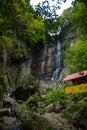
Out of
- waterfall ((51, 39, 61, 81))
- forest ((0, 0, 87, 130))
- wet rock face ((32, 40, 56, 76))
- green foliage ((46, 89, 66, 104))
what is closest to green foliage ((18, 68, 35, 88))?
forest ((0, 0, 87, 130))

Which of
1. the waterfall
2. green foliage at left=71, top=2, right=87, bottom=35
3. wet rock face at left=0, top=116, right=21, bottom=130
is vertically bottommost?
wet rock face at left=0, top=116, right=21, bottom=130

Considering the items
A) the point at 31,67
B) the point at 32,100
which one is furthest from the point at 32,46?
the point at 32,100

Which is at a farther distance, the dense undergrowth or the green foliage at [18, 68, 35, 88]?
the green foliage at [18, 68, 35, 88]

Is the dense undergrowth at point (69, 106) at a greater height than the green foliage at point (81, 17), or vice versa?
the green foliage at point (81, 17)

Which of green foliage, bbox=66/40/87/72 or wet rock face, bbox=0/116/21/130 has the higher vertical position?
green foliage, bbox=66/40/87/72

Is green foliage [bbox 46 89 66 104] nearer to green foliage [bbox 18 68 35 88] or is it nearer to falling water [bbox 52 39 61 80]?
green foliage [bbox 18 68 35 88]

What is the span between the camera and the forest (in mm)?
11375

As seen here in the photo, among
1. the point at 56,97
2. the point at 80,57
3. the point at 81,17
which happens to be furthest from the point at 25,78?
the point at 81,17

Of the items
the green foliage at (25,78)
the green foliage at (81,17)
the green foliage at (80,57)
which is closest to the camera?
the green foliage at (81,17)

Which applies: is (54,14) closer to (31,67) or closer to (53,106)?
(53,106)

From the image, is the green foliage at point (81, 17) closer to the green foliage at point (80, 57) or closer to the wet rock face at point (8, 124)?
the green foliage at point (80, 57)

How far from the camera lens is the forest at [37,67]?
11375 millimetres

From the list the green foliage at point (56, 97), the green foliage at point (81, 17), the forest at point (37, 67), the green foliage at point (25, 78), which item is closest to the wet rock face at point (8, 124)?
the forest at point (37, 67)

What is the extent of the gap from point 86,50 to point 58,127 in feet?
26.1
